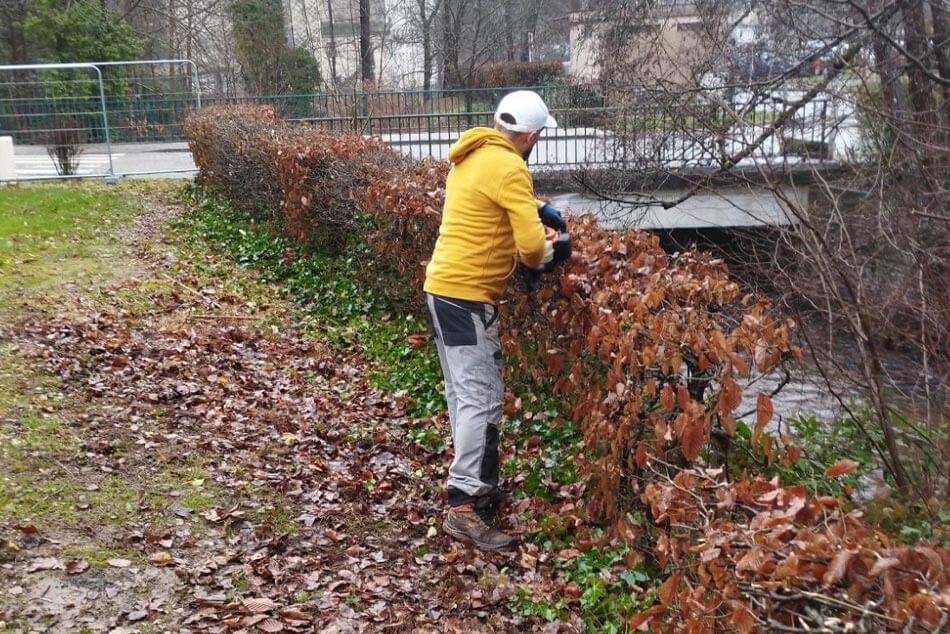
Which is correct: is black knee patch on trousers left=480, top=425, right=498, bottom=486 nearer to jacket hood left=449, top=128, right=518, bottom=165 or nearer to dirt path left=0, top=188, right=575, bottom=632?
dirt path left=0, top=188, right=575, bottom=632

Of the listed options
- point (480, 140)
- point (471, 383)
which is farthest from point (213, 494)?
point (480, 140)

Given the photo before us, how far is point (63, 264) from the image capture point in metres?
9.17

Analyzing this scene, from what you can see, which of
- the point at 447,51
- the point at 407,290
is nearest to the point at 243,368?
the point at 407,290

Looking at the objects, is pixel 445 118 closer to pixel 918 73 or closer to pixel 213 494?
pixel 918 73

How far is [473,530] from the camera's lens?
173 inches

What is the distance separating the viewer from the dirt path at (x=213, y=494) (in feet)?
12.6

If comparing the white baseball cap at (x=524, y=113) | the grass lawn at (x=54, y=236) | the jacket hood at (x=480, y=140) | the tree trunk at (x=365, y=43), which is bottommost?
the grass lawn at (x=54, y=236)

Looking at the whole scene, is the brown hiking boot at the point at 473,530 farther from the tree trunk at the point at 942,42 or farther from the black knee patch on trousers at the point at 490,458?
the tree trunk at the point at 942,42

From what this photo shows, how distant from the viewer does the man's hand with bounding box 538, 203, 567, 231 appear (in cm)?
446

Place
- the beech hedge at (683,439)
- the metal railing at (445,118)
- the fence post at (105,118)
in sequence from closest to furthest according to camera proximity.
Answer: the beech hedge at (683,439) → the metal railing at (445,118) → the fence post at (105,118)

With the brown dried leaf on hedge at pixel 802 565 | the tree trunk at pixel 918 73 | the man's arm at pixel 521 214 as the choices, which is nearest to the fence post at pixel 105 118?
the tree trunk at pixel 918 73

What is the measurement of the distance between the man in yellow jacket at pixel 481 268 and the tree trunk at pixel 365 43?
2573cm

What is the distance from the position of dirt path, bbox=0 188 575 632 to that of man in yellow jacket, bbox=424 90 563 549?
1.05 feet

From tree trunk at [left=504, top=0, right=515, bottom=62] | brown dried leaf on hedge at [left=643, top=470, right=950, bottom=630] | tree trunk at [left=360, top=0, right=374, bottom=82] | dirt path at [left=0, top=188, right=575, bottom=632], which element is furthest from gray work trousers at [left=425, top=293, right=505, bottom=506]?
tree trunk at [left=504, top=0, right=515, bottom=62]
